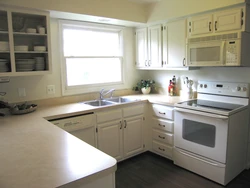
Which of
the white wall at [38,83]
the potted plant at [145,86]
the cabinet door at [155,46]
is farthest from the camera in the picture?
the potted plant at [145,86]

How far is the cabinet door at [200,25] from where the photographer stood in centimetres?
265

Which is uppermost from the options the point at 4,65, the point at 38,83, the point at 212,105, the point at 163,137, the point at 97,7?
the point at 97,7

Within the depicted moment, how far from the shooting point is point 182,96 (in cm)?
339

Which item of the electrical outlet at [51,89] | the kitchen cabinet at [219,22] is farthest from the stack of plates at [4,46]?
the kitchen cabinet at [219,22]

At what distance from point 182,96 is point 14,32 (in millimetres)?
2485

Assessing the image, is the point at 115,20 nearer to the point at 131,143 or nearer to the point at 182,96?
the point at 182,96

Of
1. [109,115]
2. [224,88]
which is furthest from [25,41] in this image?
[224,88]

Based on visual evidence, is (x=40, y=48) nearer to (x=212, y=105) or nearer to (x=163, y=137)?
(x=163, y=137)

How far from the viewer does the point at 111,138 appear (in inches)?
115

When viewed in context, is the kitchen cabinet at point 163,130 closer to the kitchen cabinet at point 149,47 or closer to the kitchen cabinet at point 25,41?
the kitchen cabinet at point 149,47

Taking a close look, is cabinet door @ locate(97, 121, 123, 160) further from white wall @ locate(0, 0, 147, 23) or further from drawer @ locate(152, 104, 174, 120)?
white wall @ locate(0, 0, 147, 23)

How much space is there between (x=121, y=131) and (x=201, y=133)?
1.07m

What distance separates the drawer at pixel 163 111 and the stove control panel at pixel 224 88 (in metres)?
0.56

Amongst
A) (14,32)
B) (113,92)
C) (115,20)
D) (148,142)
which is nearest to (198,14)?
(115,20)
